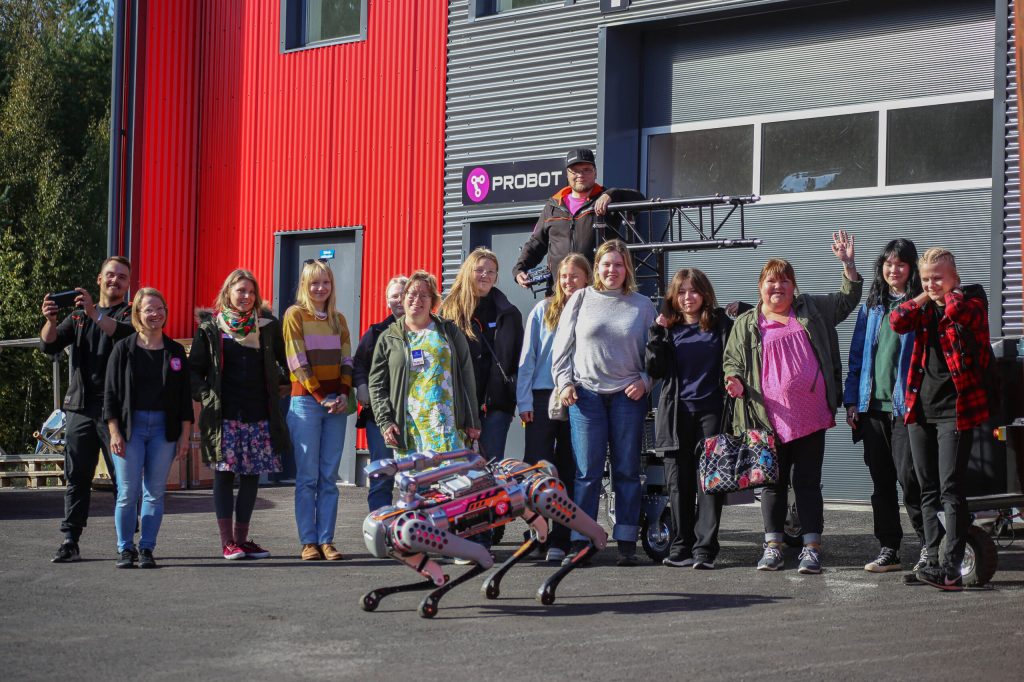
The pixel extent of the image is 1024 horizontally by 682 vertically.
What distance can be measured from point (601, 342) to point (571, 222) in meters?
1.95

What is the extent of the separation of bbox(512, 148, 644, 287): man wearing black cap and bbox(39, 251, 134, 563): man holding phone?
3.08 metres

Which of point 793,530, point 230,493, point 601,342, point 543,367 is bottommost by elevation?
point 793,530

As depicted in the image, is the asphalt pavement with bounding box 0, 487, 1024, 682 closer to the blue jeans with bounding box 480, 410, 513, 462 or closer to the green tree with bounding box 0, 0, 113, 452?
the blue jeans with bounding box 480, 410, 513, 462

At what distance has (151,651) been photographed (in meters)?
5.98

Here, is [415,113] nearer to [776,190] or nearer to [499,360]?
[776,190]

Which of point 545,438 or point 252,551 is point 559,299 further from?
point 252,551

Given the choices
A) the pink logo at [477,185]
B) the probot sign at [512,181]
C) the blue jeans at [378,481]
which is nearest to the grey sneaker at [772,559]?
the blue jeans at [378,481]

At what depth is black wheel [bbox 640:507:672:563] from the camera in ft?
30.1

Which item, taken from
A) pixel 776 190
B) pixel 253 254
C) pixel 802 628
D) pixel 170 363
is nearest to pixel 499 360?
pixel 170 363

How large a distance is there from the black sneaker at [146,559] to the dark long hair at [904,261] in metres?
4.73

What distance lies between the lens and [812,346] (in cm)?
871

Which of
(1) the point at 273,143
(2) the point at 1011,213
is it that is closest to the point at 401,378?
(2) the point at 1011,213

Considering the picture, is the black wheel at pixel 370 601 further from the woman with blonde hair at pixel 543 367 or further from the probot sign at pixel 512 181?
the probot sign at pixel 512 181

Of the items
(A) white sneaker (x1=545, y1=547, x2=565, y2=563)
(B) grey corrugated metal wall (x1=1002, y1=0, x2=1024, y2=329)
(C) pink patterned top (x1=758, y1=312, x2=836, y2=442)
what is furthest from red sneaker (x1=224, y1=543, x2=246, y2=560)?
(B) grey corrugated metal wall (x1=1002, y1=0, x2=1024, y2=329)
